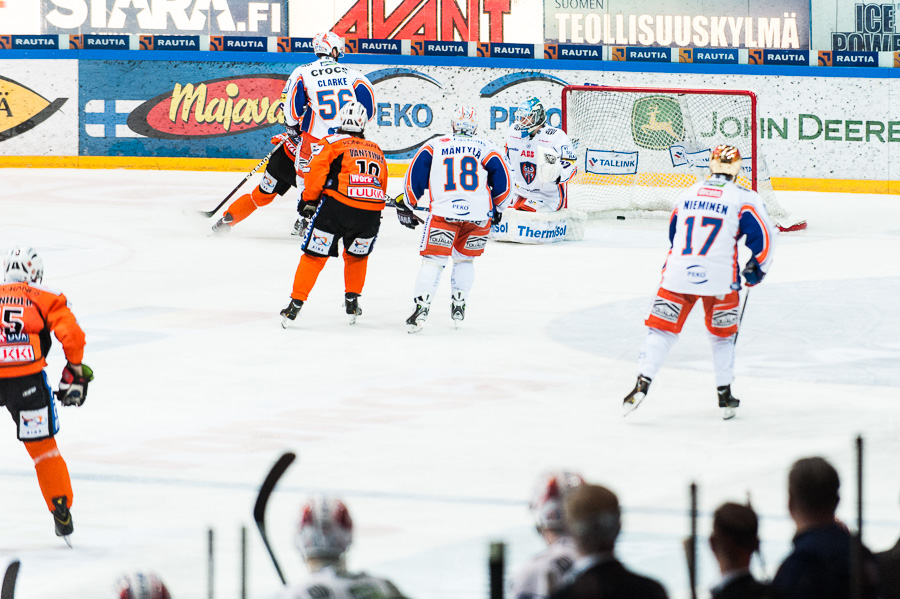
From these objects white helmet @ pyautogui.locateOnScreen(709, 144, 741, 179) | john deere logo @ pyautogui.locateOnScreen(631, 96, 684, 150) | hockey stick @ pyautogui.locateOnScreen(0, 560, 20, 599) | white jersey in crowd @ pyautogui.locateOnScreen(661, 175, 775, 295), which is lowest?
hockey stick @ pyautogui.locateOnScreen(0, 560, 20, 599)

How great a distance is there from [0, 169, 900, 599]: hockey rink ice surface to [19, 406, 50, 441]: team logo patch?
0.39 m

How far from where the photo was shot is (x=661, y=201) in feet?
55.0

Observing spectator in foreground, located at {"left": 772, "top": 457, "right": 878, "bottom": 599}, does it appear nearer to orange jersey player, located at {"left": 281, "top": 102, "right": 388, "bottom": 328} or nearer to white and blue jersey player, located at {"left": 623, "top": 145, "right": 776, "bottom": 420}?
white and blue jersey player, located at {"left": 623, "top": 145, "right": 776, "bottom": 420}

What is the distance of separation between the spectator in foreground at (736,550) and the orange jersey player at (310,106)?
35.0 ft

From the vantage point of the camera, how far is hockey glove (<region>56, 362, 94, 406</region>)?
554 cm

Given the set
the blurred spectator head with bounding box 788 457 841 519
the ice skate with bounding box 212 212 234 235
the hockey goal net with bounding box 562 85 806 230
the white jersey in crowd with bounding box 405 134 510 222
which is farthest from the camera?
the hockey goal net with bounding box 562 85 806 230

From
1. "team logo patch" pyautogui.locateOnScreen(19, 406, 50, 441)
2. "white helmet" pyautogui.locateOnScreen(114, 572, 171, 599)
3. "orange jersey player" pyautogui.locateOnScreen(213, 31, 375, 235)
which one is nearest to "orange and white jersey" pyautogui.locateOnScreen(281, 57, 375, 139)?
"orange jersey player" pyautogui.locateOnScreen(213, 31, 375, 235)

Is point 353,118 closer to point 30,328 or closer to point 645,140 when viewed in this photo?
point 30,328

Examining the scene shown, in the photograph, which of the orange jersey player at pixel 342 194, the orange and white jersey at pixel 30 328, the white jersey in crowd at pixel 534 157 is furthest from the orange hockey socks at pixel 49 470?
the white jersey in crowd at pixel 534 157

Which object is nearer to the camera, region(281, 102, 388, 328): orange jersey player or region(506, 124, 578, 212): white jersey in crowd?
region(281, 102, 388, 328): orange jersey player

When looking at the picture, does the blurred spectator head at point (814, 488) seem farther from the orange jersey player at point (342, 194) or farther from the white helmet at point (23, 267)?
the orange jersey player at point (342, 194)

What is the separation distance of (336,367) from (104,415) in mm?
1633

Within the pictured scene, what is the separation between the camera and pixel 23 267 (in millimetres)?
5523

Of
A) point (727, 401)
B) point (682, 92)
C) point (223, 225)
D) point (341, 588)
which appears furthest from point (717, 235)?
point (682, 92)
